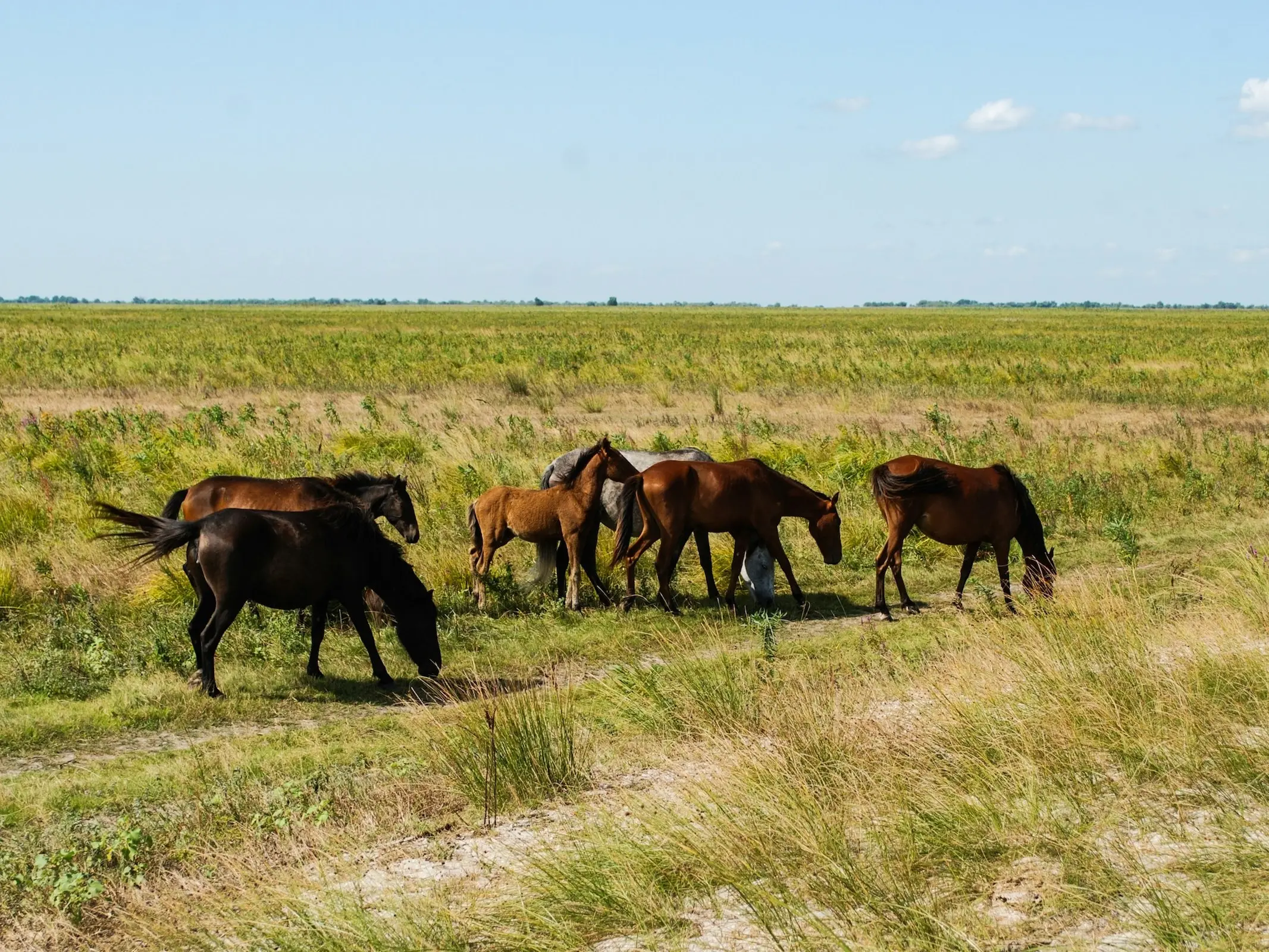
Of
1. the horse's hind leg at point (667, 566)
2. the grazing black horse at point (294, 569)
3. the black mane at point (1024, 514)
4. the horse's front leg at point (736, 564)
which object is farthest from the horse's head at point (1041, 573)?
the grazing black horse at point (294, 569)

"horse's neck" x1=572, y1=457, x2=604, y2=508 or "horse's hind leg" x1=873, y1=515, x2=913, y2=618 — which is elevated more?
"horse's neck" x1=572, y1=457, x2=604, y2=508

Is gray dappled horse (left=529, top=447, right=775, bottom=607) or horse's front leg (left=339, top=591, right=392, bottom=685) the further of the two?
gray dappled horse (left=529, top=447, right=775, bottom=607)

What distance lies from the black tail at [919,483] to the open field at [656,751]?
3.68 feet

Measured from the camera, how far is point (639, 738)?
6.85 metres

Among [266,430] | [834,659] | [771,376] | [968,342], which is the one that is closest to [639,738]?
[834,659]

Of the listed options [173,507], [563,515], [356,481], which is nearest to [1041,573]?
[563,515]

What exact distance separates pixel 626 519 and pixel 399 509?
6.92 feet

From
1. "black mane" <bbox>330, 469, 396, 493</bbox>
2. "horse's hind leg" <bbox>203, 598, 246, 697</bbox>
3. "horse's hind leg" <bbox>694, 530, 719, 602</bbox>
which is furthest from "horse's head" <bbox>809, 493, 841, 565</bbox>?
"horse's hind leg" <bbox>203, 598, 246, 697</bbox>

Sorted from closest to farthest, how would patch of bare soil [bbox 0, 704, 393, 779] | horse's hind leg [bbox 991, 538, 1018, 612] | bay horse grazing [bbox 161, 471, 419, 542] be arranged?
patch of bare soil [bbox 0, 704, 393, 779]
bay horse grazing [bbox 161, 471, 419, 542]
horse's hind leg [bbox 991, 538, 1018, 612]

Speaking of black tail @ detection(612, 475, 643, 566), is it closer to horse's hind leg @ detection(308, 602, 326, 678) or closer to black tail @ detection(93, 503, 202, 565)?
horse's hind leg @ detection(308, 602, 326, 678)

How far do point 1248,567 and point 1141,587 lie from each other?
0.82m

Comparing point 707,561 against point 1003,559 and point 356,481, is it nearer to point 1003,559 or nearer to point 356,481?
point 1003,559

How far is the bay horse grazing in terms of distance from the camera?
10.2 m

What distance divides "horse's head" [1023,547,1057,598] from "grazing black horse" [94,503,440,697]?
5.02 meters
